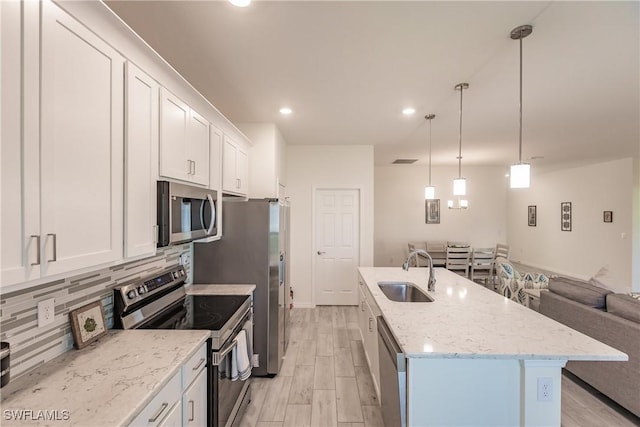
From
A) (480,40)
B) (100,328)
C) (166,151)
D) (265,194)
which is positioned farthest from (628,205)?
(100,328)

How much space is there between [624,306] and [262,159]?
147 inches

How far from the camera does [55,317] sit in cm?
130

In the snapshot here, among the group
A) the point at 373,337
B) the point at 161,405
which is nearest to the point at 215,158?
the point at 161,405

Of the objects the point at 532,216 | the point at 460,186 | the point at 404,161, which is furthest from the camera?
the point at 532,216

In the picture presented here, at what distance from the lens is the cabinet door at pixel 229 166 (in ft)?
8.42

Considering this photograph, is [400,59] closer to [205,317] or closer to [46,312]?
[205,317]

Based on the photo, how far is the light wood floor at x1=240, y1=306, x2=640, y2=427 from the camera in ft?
7.00

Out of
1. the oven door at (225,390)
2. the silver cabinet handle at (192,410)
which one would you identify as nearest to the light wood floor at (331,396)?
the oven door at (225,390)

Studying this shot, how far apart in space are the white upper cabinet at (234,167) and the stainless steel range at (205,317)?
0.87 m

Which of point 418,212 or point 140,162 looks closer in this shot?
point 140,162

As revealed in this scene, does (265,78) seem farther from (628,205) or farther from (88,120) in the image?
(628,205)

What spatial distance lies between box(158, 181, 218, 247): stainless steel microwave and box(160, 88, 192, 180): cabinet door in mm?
110

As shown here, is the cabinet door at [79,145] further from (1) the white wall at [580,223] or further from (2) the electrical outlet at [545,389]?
(1) the white wall at [580,223]

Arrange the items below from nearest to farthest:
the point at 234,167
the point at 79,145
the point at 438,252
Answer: the point at 79,145
the point at 234,167
the point at 438,252
